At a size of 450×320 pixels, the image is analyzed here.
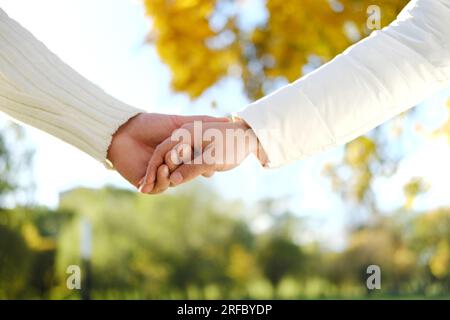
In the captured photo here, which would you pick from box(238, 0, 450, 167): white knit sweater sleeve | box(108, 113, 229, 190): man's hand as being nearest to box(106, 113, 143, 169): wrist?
box(108, 113, 229, 190): man's hand

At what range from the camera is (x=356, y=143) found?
142 inches

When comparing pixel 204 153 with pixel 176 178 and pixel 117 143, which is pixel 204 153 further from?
pixel 117 143

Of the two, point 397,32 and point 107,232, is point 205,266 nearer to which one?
point 107,232

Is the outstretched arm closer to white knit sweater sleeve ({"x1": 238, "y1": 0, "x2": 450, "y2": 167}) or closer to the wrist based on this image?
white knit sweater sleeve ({"x1": 238, "y1": 0, "x2": 450, "y2": 167})

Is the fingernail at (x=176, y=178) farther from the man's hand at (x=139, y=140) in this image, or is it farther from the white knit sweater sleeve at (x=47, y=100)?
the white knit sweater sleeve at (x=47, y=100)

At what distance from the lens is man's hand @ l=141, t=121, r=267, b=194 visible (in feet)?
3.87

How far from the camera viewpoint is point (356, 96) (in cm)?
115

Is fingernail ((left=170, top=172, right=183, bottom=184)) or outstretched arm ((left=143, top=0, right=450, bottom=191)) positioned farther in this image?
fingernail ((left=170, top=172, right=183, bottom=184))

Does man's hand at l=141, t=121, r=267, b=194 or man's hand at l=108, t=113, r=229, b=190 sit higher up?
man's hand at l=108, t=113, r=229, b=190

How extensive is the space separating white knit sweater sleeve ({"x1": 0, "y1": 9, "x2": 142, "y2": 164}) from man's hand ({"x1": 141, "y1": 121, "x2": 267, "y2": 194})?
0.13m

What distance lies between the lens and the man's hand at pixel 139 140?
141cm

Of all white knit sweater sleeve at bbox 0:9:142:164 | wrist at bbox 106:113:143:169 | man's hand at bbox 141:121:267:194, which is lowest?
man's hand at bbox 141:121:267:194

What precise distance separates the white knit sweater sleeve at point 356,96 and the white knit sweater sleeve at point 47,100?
386mm

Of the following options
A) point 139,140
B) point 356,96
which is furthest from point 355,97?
point 139,140
